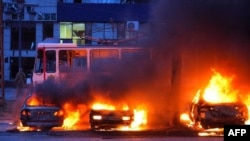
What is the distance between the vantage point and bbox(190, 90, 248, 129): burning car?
56.1 ft

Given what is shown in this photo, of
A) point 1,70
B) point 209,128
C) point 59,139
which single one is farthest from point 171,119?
point 1,70

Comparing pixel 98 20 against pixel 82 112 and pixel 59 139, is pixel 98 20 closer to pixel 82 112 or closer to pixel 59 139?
pixel 82 112

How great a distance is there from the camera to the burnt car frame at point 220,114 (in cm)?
1709

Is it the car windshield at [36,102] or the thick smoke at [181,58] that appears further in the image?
the thick smoke at [181,58]

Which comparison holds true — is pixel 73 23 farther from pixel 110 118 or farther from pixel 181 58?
pixel 110 118

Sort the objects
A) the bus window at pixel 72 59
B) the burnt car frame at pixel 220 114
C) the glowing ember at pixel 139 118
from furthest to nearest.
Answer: the bus window at pixel 72 59 < the glowing ember at pixel 139 118 < the burnt car frame at pixel 220 114

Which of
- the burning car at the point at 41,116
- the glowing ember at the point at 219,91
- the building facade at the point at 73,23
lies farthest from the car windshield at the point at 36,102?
the glowing ember at the point at 219,91

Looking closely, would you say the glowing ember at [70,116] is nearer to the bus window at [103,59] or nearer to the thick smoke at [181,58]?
the thick smoke at [181,58]

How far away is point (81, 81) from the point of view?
20.5 m

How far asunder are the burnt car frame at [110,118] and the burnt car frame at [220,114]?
224 centimetres

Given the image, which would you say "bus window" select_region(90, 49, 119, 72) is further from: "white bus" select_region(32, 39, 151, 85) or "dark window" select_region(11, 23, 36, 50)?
"dark window" select_region(11, 23, 36, 50)

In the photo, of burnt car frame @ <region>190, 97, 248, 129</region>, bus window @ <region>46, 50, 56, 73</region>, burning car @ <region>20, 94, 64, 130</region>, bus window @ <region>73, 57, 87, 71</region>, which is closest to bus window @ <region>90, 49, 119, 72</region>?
bus window @ <region>73, 57, 87, 71</region>

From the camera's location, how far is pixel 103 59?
21.8 meters

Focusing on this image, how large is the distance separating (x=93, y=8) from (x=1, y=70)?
16.8 m
